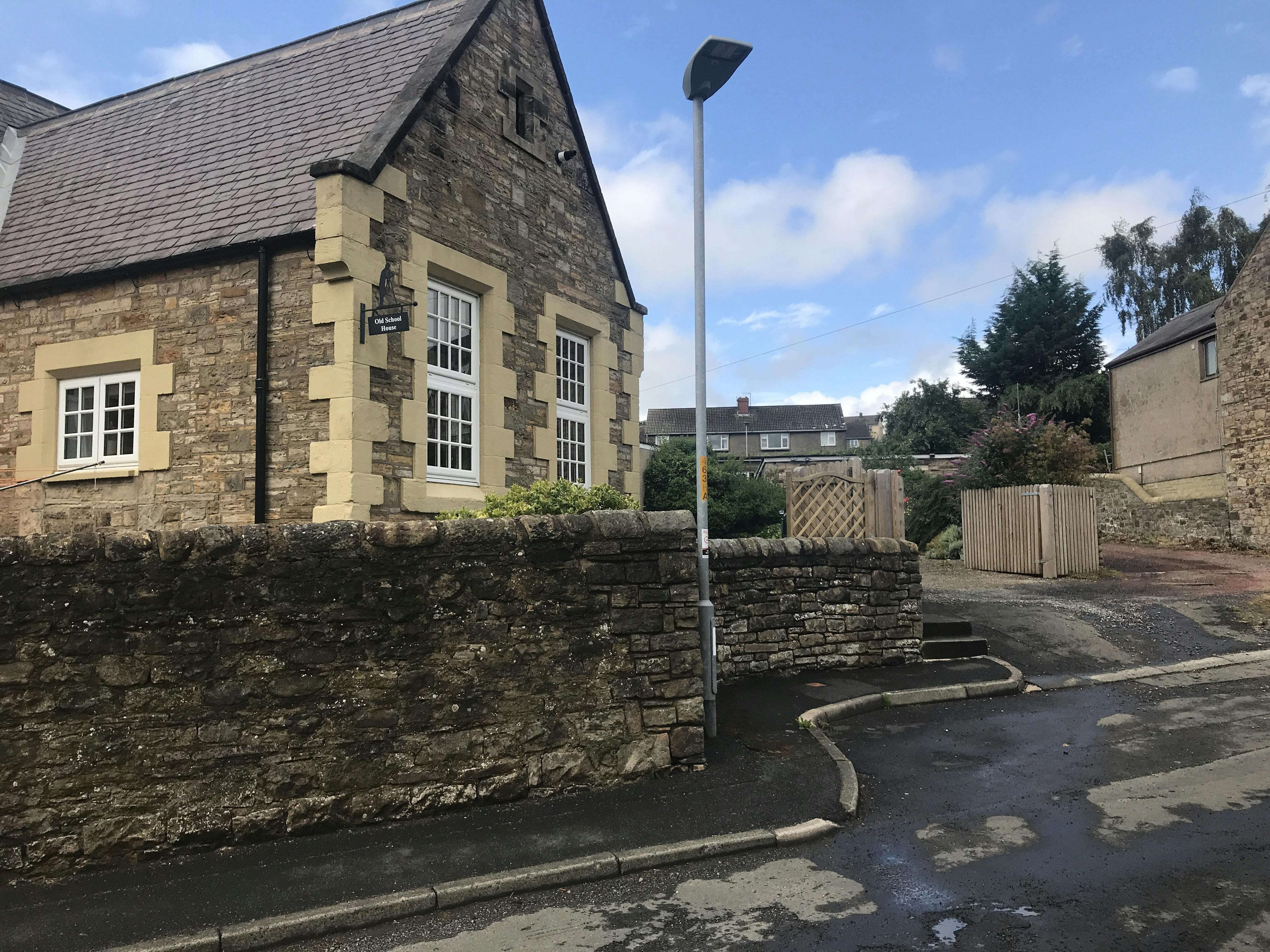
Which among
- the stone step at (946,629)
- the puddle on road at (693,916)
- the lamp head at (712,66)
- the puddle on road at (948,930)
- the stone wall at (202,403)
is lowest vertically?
the puddle on road at (693,916)

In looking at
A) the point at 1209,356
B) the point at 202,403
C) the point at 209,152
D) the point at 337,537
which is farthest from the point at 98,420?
the point at 1209,356

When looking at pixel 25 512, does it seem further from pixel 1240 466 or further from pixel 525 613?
pixel 1240 466

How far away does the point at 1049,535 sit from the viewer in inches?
663

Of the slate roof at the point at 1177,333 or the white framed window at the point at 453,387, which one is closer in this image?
the white framed window at the point at 453,387

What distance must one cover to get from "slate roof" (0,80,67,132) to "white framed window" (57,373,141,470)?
7.29 meters

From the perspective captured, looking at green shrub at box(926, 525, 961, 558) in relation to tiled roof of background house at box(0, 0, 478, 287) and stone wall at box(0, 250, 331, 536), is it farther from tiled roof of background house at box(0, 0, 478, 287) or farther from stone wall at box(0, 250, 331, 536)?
stone wall at box(0, 250, 331, 536)

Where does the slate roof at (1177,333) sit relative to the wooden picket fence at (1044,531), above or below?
above

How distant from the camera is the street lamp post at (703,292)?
7.00m

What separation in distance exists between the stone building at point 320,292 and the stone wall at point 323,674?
11.7 feet

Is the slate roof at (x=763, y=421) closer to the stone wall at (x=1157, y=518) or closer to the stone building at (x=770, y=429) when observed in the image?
the stone building at (x=770, y=429)

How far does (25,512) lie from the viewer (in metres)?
10.1

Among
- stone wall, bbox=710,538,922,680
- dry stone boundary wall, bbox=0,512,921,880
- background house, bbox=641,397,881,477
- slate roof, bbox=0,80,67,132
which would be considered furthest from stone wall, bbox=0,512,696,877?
background house, bbox=641,397,881,477

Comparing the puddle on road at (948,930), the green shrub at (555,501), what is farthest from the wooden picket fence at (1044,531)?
the puddle on road at (948,930)

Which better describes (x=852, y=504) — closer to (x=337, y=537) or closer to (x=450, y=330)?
(x=450, y=330)
